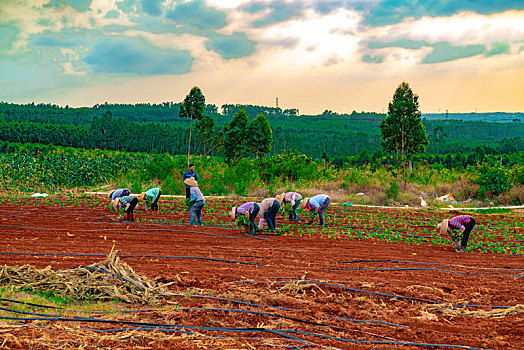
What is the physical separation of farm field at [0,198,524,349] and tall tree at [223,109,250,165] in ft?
58.7

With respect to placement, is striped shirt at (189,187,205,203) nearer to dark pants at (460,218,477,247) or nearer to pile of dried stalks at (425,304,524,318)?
dark pants at (460,218,477,247)

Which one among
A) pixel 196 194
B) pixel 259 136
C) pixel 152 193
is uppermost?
pixel 259 136

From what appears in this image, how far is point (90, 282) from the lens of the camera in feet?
20.1

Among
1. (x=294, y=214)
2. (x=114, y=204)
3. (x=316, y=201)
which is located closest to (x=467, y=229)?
(x=316, y=201)

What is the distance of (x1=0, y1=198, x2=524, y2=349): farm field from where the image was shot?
4859mm

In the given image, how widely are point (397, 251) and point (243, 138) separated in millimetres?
21621

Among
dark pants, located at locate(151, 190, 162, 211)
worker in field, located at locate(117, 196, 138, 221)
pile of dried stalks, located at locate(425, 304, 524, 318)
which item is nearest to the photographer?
pile of dried stalks, located at locate(425, 304, 524, 318)

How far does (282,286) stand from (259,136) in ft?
82.0

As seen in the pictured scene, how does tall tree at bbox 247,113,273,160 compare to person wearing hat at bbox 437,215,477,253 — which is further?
tall tree at bbox 247,113,273,160

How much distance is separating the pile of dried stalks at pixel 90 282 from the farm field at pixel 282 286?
0.50 ft

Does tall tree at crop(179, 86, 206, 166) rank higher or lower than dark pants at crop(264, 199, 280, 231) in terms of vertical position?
higher

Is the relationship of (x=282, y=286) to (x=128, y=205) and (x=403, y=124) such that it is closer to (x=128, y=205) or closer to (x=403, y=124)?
A: (x=128, y=205)

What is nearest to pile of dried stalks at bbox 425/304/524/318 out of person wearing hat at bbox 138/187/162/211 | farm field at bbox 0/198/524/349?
farm field at bbox 0/198/524/349

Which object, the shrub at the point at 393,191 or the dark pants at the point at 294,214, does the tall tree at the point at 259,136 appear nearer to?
the shrub at the point at 393,191
